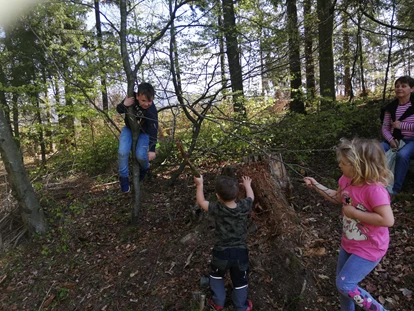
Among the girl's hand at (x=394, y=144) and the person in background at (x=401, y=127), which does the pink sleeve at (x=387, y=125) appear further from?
the girl's hand at (x=394, y=144)

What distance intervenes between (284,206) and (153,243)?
75.1 inches

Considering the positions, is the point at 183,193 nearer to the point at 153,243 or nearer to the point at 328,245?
the point at 153,243

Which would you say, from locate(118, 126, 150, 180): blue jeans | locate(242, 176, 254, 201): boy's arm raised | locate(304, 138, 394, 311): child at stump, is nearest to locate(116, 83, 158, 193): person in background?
locate(118, 126, 150, 180): blue jeans

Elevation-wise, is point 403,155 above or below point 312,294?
above

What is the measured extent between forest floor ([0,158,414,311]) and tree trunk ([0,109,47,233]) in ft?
0.88

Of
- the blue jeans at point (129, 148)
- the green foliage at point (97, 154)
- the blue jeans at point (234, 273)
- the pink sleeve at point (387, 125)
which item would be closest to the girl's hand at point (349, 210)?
the blue jeans at point (234, 273)

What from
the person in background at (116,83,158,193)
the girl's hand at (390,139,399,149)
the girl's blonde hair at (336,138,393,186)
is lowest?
the girl's hand at (390,139,399,149)

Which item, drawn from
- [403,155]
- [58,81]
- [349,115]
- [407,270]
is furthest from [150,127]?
[58,81]

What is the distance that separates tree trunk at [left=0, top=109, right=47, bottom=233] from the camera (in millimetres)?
4152

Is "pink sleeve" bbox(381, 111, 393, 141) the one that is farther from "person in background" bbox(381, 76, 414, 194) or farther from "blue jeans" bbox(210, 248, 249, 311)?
"blue jeans" bbox(210, 248, 249, 311)

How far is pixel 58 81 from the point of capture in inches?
315

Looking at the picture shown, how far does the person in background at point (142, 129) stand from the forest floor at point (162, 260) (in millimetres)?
1004

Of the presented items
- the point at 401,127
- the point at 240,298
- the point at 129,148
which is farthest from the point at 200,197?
the point at 401,127

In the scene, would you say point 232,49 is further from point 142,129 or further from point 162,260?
point 162,260
